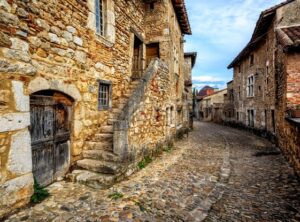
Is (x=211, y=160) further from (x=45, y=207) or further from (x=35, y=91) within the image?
(x=35, y=91)

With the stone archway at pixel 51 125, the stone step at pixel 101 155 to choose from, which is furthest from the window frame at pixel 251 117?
the stone archway at pixel 51 125

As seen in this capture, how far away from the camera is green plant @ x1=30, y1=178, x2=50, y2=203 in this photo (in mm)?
3469

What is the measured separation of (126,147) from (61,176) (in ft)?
5.43

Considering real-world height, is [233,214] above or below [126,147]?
below

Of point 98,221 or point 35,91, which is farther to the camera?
point 35,91

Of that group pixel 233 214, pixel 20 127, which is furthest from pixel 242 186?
pixel 20 127

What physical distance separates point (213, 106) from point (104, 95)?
87.4ft

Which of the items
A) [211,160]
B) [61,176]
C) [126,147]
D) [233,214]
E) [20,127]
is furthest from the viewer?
[211,160]

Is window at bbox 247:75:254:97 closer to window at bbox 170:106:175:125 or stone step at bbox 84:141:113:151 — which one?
window at bbox 170:106:175:125

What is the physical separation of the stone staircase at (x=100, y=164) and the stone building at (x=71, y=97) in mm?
24

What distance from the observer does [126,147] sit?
4906 mm

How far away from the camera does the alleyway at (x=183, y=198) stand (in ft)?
10.7

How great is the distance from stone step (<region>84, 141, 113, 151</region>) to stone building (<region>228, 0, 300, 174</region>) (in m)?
4.93

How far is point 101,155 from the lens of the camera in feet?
15.8
